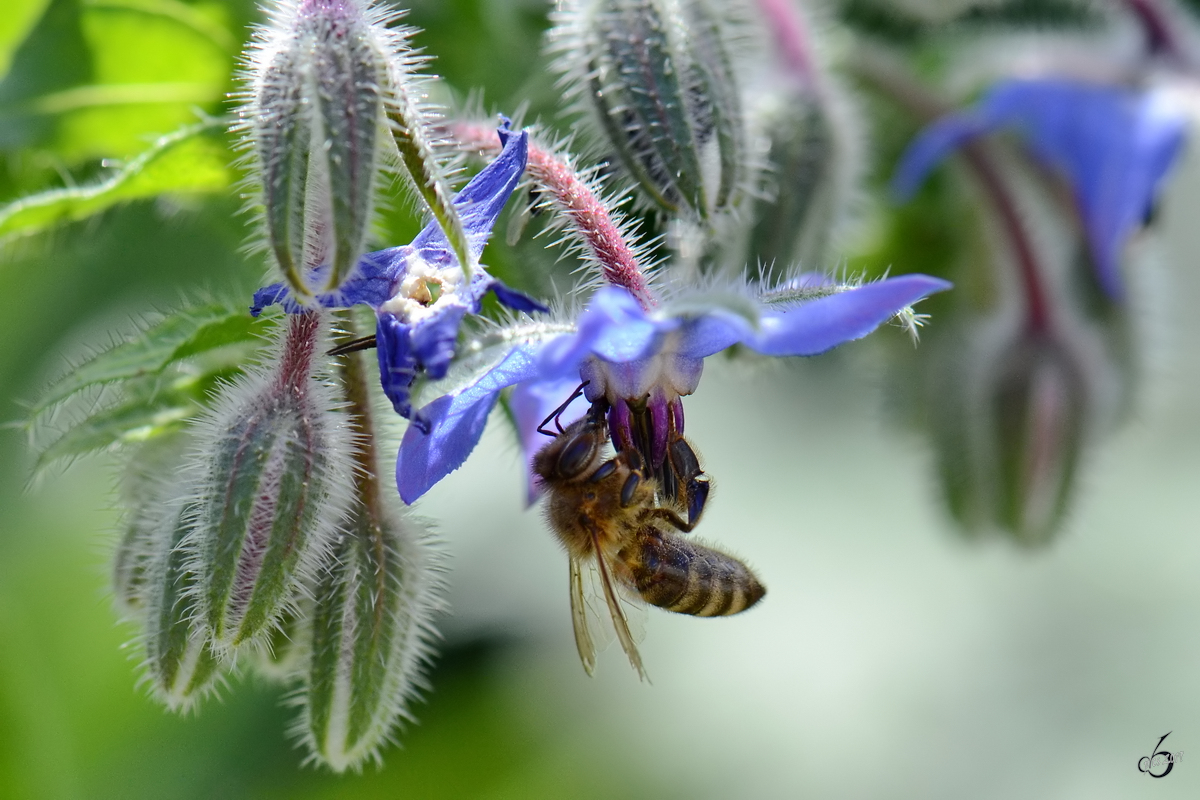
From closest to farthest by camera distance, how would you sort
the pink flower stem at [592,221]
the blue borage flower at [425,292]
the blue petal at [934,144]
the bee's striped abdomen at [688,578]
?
the blue borage flower at [425,292] < the pink flower stem at [592,221] < the bee's striped abdomen at [688,578] < the blue petal at [934,144]

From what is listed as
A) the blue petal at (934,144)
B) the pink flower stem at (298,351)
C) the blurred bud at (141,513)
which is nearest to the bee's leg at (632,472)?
the pink flower stem at (298,351)

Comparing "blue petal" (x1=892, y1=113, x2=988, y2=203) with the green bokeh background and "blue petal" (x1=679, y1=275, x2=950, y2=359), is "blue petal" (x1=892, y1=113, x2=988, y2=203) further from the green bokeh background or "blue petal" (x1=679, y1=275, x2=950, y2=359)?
"blue petal" (x1=679, y1=275, x2=950, y2=359)

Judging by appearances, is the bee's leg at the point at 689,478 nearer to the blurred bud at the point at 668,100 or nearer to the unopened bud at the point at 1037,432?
the blurred bud at the point at 668,100

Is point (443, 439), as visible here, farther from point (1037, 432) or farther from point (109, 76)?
point (1037, 432)

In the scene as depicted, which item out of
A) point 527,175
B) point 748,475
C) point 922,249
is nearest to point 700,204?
point 527,175

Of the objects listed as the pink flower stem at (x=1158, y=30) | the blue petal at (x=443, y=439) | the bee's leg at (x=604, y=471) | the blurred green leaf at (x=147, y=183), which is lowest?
the bee's leg at (x=604, y=471)

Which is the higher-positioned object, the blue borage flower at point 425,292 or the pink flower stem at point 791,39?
the blue borage flower at point 425,292

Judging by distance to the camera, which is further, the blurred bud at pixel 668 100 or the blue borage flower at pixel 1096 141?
the blue borage flower at pixel 1096 141
